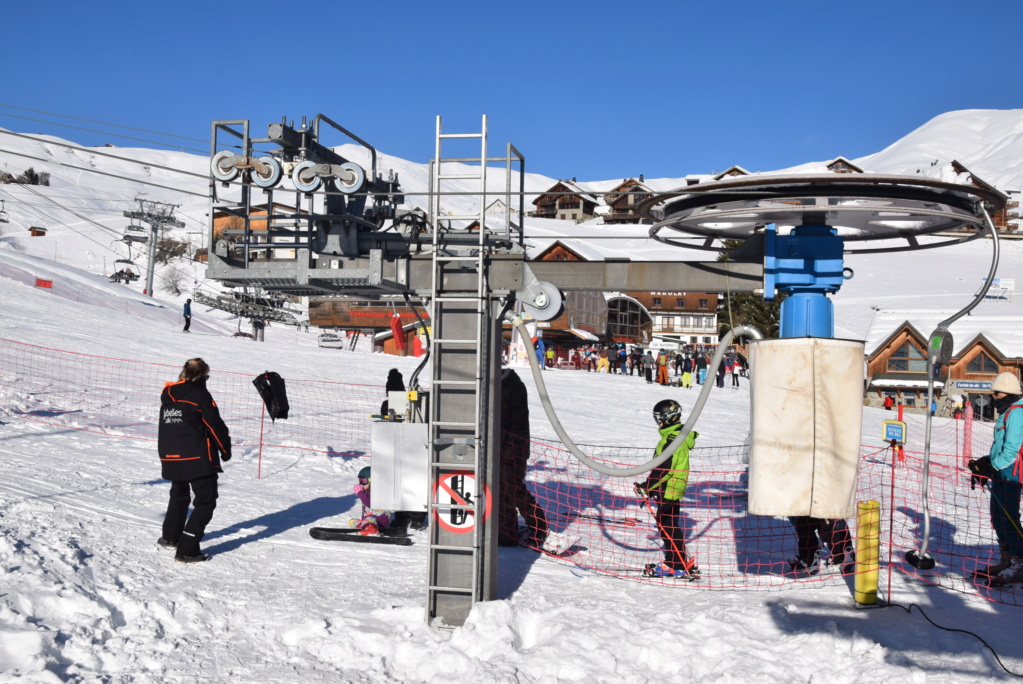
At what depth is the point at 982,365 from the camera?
4606cm

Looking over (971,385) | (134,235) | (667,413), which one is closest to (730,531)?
(667,413)

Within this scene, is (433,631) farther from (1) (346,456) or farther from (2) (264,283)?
(1) (346,456)

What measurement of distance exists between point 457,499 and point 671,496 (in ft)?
7.17

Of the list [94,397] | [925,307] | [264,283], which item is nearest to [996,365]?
[925,307]

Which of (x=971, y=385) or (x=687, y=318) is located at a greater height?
(x=687, y=318)

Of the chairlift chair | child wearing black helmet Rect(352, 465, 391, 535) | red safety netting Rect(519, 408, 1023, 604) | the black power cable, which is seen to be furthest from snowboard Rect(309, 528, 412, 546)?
the chairlift chair

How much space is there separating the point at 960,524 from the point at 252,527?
7.96m

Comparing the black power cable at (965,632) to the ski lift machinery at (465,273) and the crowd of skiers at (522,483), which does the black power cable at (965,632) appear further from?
the ski lift machinery at (465,273)

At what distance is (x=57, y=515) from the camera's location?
7258mm

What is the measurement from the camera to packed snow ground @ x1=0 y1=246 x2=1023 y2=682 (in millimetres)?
5312

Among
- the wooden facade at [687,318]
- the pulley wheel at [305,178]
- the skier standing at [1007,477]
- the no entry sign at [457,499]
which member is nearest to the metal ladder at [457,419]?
the no entry sign at [457,499]

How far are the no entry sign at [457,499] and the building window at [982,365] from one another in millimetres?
46477

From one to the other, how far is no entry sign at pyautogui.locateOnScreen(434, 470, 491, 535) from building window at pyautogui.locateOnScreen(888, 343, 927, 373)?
1774 inches

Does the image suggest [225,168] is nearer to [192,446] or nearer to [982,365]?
[192,446]
